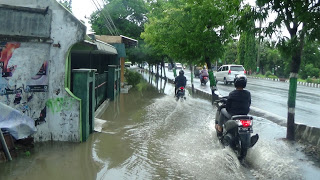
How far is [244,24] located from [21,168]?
527 centimetres

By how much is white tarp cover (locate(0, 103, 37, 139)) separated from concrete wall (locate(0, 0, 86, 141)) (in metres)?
0.44

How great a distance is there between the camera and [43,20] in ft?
21.2

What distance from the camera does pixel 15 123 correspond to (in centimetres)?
590

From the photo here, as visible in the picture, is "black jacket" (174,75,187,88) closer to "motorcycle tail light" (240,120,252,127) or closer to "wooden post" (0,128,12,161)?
"motorcycle tail light" (240,120,252,127)

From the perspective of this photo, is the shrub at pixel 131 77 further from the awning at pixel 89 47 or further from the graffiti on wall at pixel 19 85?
the graffiti on wall at pixel 19 85

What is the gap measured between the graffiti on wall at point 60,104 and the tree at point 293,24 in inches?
168

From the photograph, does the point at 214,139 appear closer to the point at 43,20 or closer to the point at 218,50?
the point at 43,20

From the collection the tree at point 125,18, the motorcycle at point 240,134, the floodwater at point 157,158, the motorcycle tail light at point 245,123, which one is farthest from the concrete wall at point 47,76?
the tree at point 125,18

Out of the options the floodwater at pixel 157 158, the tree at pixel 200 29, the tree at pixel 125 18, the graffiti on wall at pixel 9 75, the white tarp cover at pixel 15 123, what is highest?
the tree at pixel 125 18

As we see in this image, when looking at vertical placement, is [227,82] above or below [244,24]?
below

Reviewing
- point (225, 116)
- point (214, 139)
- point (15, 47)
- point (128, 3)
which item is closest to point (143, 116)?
point (214, 139)

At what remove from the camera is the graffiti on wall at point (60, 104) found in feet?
21.9

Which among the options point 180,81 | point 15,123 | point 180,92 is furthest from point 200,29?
point 15,123

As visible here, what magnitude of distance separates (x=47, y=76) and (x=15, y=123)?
A: 1.19 metres
